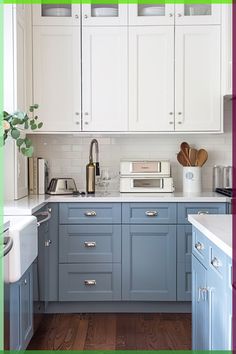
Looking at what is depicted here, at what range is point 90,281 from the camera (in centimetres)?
348

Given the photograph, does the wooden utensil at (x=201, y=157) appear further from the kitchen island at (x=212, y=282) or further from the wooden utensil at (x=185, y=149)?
the kitchen island at (x=212, y=282)

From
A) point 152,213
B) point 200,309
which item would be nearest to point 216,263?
point 200,309

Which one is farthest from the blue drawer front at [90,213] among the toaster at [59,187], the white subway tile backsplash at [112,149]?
the white subway tile backsplash at [112,149]

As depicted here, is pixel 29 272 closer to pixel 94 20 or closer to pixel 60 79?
pixel 60 79

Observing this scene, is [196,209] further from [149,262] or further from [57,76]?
[57,76]

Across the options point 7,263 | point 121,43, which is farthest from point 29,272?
point 121,43

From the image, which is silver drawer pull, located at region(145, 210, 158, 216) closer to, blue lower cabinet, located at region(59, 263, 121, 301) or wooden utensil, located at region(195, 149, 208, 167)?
blue lower cabinet, located at region(59, 263, 121, 301)

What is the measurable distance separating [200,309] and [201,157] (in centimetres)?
192

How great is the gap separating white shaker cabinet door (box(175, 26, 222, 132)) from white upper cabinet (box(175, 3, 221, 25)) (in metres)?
0.04

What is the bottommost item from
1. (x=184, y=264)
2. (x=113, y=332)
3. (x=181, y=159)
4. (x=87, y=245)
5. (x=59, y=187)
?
(x=113, y=332)

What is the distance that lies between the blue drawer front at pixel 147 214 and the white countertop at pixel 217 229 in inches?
46.7

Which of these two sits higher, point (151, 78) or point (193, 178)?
point (151, 78)

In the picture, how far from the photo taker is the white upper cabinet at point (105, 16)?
3662 mm

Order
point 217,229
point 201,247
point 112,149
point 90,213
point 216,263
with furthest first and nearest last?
1. point 112,149
2. point 90,213
3. point 201,247
4. point 217,229
5. point 216,263
